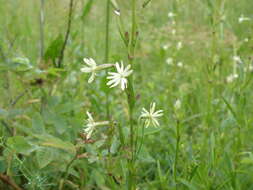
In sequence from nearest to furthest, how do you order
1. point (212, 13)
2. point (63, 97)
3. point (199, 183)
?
point (199, 183) → point (212, 13) → point (63, 97)

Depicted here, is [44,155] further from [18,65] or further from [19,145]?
[18,65]

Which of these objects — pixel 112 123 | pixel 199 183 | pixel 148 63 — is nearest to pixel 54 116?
pixel 112 123

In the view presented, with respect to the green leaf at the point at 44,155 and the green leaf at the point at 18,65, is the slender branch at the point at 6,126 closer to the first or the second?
the green leaf at the point at 18,65

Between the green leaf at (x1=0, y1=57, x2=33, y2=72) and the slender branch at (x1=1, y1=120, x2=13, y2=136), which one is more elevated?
the green leaf at (x1=0, y1=57, x2=33, y2=72)

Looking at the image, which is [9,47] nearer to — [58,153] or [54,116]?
[54,116]

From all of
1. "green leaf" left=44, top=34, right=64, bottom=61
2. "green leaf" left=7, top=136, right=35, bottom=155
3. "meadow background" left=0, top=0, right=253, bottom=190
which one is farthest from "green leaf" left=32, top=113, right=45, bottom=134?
"green leaf" left=44, top=34, right=64, bottom=61

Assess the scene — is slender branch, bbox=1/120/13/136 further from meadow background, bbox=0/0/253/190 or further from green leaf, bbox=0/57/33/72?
green leaf, bbox=0/57/33/72

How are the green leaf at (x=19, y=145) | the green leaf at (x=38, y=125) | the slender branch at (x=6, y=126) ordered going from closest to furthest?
the green leaf at (x=19, y=145) < the green leaf at (x=38, y=125) < the slender branch at (x=6, y=126)

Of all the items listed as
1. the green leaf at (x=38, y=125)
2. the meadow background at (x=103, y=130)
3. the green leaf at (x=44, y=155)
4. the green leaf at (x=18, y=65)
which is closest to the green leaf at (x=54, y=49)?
the meadow background at (x=103, y=130)

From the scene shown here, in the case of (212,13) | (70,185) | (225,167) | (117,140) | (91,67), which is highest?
(212,13)
